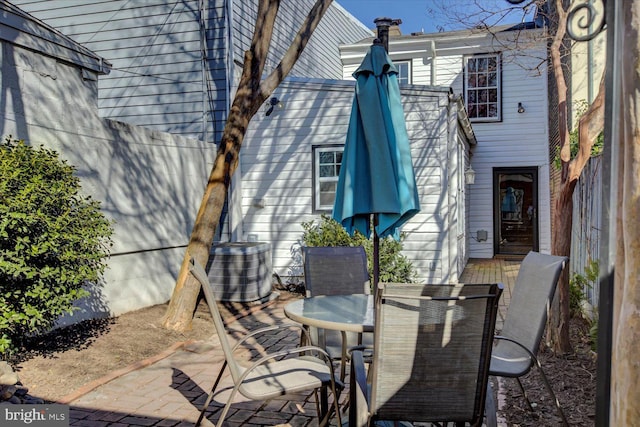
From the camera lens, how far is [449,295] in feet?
7.38

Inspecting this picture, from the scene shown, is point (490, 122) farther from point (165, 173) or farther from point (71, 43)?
point (71, 43)

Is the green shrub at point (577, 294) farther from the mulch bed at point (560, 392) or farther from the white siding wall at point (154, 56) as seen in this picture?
the white siding wall at point (154, 56)

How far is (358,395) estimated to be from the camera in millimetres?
2369

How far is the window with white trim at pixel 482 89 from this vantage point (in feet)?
40.5

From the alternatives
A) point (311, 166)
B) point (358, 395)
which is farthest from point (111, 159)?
point (358, 395)

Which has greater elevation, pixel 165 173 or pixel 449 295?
pixel 165 173

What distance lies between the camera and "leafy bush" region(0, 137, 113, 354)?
150 inches

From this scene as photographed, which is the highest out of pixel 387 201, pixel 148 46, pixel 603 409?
pixel 148 46

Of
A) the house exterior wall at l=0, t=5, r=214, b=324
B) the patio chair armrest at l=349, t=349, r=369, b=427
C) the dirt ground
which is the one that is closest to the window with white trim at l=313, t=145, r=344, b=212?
the house exterior wall at l=0, t=5, r=214, b=324

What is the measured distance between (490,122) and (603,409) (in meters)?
11.6

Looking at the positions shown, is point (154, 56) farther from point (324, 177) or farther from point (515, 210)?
point (515, 210)

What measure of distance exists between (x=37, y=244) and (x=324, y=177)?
510cm

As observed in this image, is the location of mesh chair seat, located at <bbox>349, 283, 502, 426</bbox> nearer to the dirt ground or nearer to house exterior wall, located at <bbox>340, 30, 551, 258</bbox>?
the dirt ground

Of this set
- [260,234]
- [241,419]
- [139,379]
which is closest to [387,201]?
[241,419]
